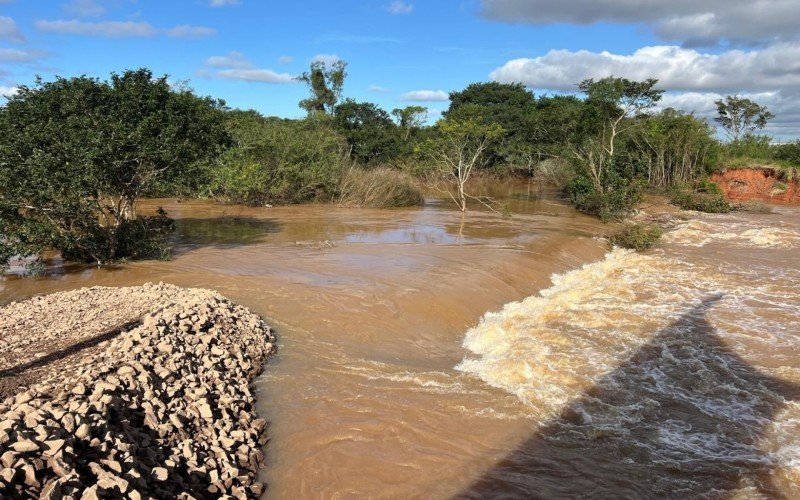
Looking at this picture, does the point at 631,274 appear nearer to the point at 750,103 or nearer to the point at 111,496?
the point at 111,496

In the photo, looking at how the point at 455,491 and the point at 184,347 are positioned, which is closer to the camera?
the point at 455,491

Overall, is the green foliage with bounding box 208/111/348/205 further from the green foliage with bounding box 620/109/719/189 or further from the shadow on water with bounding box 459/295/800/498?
the shadow on water with bounding box 459/295/800/498

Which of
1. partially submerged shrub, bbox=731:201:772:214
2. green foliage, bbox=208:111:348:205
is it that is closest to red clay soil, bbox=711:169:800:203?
partially submerged shrub, bbox=731:201:772:214

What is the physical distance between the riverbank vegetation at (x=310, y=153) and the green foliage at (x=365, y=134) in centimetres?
9

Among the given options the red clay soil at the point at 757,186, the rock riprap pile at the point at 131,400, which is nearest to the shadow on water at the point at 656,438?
the rock riprap pile at the point at 131,400

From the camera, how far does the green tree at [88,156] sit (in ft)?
29.2

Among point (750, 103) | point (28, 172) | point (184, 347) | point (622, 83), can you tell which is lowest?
point (184, 347)

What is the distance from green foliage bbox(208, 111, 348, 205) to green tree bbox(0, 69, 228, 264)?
25.0 ft

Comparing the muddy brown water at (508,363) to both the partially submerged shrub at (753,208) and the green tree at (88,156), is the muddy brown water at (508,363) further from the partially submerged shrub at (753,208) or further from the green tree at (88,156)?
the partially submerged shrub at (753,208)

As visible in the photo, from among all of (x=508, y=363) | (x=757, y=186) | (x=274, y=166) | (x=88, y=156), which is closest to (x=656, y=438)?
(x=508, y=363)

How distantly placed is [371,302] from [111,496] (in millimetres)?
5558

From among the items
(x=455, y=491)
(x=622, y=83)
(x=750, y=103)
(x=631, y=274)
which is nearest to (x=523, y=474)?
(x=455, y=491)

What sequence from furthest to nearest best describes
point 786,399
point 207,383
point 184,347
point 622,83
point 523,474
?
point 622,83
point 786,399
point 184,347
point 207,383
point 523,474

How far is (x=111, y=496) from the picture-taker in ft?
10.7
